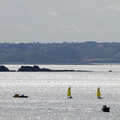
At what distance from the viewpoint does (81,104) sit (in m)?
118

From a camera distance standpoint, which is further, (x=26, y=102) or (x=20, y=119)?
(x=26, y=102)

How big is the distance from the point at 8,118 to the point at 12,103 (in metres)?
24.4

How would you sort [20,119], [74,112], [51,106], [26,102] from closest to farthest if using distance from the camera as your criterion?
[20,119] < [74,112] < [51,106] < [26,102]

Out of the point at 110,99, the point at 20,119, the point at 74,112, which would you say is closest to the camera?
the point at 20,119

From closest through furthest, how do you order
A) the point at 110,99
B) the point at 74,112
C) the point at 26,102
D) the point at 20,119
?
the point at 20,119, the point at 74,112, the point at 26,102, the point at 110,99

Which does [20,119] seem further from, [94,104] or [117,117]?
[94,104]

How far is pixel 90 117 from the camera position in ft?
319

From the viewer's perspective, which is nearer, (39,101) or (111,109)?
(111,109)

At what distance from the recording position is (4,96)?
139m

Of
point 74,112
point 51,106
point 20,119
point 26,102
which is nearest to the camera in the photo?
point 20,119

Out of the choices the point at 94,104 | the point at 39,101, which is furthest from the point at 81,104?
the point at 39,101

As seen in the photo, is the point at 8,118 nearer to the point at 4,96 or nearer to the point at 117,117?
the point at 117,117

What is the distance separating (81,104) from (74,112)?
47.3ft

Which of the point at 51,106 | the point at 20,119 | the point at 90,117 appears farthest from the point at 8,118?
the point at 51,106
